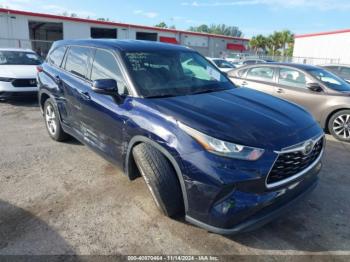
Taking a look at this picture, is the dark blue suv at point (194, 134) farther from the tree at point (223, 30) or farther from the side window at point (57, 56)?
the tree at point (223, 30)

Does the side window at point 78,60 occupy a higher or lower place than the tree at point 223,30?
lower

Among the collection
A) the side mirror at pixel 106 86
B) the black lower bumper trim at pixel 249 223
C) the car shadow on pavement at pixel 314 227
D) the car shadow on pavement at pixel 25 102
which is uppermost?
the side mirror at pixel 106 86

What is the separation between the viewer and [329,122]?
20.7 feet

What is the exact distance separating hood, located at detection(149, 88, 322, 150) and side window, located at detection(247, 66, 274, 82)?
3.94 meters

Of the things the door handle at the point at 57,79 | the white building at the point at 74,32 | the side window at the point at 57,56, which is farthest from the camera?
the white building at the point at 74,32

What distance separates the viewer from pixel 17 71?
332 inches

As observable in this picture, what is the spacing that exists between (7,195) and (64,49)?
8.37 feet

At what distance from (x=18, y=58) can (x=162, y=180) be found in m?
8.95

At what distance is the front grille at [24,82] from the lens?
8117 millimetres

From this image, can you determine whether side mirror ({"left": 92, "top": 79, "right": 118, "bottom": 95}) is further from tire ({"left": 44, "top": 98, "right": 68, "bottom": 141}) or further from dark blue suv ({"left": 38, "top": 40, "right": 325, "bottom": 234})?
tire ({"left": 44, "top": 98, "right": 68, "bottom": 141})

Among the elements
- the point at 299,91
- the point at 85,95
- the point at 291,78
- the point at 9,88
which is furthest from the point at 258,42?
the point at 85,95

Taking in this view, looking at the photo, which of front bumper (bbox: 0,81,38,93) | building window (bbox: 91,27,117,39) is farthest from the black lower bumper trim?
building window (bbox: 91,27,117,39)

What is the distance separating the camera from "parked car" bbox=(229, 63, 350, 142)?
20.1 feet

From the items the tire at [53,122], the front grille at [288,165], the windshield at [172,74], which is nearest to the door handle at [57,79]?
the tire at [53,122]
